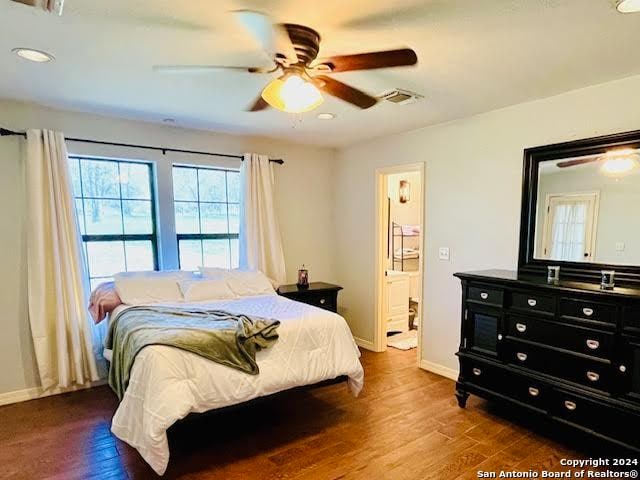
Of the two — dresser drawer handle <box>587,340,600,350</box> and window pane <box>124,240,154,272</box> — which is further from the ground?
window pane <box>124,240,154,272</box>

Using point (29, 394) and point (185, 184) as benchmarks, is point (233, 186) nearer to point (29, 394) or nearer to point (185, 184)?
point (185, 184)

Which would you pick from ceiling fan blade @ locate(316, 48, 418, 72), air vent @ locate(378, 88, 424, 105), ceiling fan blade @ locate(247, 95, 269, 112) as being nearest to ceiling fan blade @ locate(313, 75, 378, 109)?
ceiling fan blade @ locate(316, 48, 418, 72)

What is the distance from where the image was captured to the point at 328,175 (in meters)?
5.02

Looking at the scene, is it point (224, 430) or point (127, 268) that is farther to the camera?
point (127, 268)

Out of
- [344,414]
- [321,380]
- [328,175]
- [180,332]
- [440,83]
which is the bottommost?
[344,414]

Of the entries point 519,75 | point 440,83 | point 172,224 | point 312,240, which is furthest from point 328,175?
point 519,75

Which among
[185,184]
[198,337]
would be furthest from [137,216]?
[198,337]

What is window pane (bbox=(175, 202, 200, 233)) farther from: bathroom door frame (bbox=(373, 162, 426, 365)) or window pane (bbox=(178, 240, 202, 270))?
bathroom door frame (bbox=(373, 162, 426, 365))

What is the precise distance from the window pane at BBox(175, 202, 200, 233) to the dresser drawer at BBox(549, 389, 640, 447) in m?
3.59

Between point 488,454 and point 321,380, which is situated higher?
point 321,380

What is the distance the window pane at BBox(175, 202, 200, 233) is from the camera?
404cm

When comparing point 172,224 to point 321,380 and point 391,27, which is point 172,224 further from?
point 391,27

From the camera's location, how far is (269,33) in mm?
1643

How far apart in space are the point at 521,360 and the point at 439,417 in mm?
774
